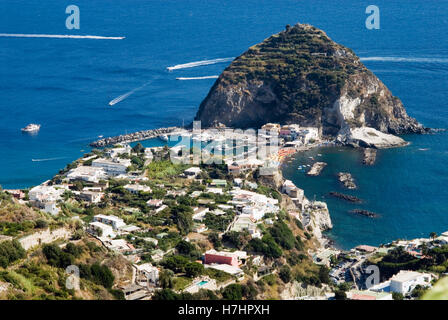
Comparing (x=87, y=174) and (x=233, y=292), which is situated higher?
(x=233, y=292)

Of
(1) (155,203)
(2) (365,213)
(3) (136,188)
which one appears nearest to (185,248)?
(1) (155,203)

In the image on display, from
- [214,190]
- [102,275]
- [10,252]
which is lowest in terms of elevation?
[214,190]

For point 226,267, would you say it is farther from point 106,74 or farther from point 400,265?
point 106,74

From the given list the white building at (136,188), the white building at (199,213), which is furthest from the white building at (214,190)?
the white building at (199,213)

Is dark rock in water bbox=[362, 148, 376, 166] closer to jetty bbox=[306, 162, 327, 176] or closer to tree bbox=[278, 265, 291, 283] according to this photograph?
jetty bbox=[306, 162, 327, 176]

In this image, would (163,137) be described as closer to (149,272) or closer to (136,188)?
(136,188)

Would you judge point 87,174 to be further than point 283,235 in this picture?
Yes

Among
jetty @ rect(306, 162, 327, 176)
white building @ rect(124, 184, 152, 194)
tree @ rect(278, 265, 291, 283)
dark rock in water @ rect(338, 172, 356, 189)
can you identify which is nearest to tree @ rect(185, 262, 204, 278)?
tree @ rect(278, 265, 291, 283)

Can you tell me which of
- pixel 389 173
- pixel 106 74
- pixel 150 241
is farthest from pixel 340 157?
pixel 106 74
